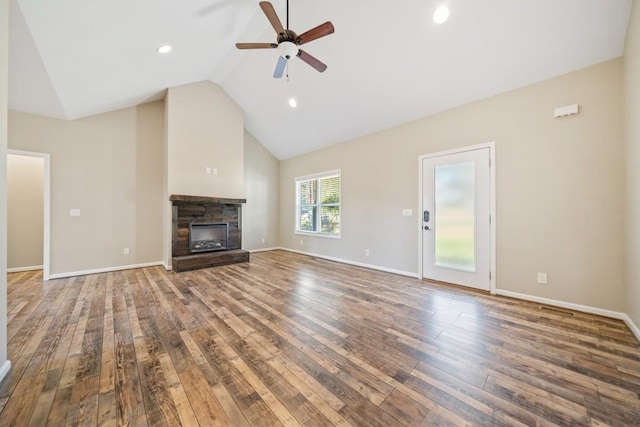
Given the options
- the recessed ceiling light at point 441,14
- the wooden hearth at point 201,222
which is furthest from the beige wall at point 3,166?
the recessed ceiling light at point 441,14

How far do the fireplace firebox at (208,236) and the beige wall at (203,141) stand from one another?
0.69m

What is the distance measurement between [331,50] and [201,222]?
13.5 ft

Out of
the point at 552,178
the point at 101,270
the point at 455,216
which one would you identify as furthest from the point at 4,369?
the point at 552,178

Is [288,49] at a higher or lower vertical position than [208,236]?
higher

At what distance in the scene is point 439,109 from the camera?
3.84 metres

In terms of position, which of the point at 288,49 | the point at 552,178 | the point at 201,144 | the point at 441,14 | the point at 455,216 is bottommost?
the point at 455,216

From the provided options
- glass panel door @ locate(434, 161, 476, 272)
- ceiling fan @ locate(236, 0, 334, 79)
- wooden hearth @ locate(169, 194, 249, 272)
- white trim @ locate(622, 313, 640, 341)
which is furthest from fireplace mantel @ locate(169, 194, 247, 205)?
white trim @ locate(622, 313, 640, 341)

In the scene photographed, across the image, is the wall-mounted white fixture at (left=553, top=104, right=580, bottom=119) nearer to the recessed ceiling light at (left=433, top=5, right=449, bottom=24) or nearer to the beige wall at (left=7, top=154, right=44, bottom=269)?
the recessed ceiling light at (left=433, top=5, right=449, bottom=24)

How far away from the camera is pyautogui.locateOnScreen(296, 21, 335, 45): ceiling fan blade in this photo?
244cm

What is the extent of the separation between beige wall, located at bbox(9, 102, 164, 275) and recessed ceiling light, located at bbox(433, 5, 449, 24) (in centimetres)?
540

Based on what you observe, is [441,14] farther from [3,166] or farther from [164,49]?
[3,166]

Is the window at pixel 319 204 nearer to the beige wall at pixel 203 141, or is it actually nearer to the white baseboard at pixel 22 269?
the beige wall at pixel 203 141

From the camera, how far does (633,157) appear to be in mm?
2297

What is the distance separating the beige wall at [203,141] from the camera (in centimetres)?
487
